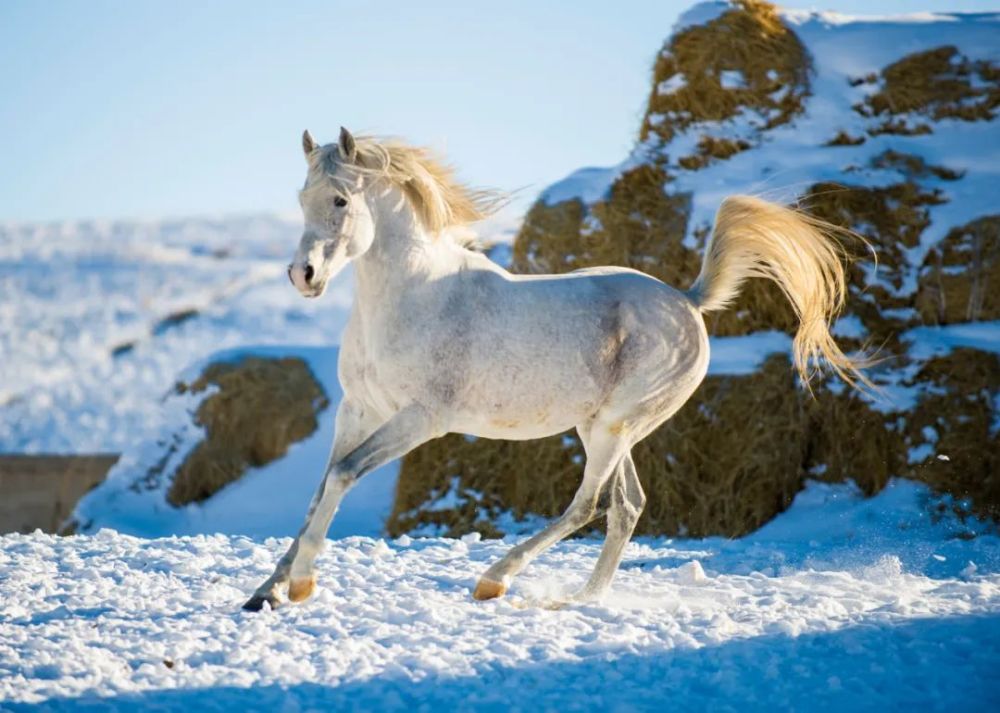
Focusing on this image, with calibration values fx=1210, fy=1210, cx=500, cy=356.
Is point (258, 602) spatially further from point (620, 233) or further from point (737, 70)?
point (737, 70)

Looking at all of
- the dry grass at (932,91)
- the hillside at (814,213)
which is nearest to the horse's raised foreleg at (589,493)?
the hillside at (814,213)

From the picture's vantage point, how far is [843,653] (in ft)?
13.1

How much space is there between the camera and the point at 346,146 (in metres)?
4.73

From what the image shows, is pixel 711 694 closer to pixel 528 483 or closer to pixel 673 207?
pixel 528 483

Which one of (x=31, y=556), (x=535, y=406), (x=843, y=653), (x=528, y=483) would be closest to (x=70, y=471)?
(x=528, y=483)

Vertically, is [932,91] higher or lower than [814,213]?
higher

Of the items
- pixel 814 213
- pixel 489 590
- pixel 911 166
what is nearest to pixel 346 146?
pixel 489 590

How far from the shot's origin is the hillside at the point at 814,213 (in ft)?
24.9

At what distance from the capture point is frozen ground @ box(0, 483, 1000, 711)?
3484 mm

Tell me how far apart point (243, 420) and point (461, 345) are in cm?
626

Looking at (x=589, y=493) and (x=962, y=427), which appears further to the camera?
(x=962, y=427)

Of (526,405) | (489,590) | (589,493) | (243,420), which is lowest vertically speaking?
(243,420)

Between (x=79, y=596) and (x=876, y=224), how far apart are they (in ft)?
18.3

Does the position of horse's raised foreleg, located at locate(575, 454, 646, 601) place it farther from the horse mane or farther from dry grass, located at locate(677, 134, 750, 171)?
dry grass, located at locate(677, 134, 750, 171)
